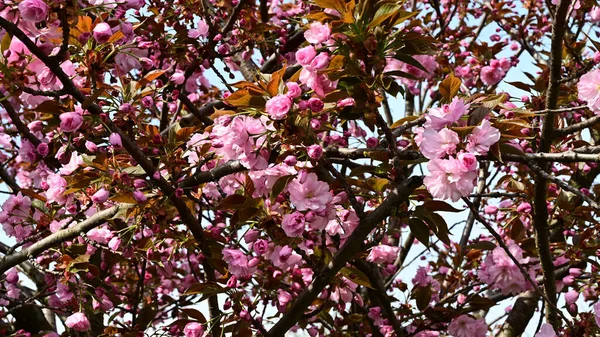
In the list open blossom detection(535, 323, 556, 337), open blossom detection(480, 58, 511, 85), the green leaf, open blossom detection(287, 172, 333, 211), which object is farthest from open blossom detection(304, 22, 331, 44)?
open blossom detection(480, 58, 511, 85)

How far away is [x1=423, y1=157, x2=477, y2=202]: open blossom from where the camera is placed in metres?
1.53

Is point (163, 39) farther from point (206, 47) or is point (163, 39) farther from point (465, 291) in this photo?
point (465, 291)

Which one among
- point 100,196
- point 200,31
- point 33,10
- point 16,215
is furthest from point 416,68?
point 16,215

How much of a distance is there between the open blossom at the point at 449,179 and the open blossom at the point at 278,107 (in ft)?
1.26

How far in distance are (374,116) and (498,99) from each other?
321 millimetres

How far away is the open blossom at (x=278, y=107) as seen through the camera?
156 cm

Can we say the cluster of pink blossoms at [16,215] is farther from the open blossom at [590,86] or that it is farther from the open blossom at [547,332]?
the open blossom at [590,86]

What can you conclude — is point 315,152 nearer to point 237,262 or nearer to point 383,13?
point 383,13

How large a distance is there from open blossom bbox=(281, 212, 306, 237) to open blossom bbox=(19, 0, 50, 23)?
0.87 meters

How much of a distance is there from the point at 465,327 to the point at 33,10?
84.8 inches

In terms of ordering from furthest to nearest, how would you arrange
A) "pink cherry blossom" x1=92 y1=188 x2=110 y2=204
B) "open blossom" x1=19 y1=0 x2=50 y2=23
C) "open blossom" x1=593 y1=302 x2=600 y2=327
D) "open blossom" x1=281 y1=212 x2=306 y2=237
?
"open blossom" x1=593 y1=302 x2=600 y2=327 → "pink cherry blossom" x1=92 y1=188 x2=110 y2=204 → "open blossom" x1=281 y1=212 x2=306 y2=237 → "open blossom" x1=19 y1=0 x2=50 y2=23

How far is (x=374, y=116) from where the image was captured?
1.68 m

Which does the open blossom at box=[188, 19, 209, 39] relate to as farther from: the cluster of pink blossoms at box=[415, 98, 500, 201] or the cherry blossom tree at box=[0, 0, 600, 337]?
the cluster of pink blossoms at box=[415, 98, 500, 201]

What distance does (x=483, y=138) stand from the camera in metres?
1.50
